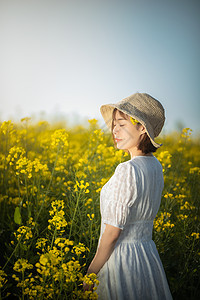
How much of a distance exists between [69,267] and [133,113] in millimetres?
642

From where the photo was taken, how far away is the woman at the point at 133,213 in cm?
89

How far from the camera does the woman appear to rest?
35.1 inches

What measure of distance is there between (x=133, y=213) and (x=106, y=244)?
0.15 metres

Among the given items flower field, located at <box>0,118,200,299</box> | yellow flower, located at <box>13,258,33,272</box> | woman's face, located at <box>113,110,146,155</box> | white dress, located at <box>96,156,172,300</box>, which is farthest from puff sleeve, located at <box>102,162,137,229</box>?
flower field, located at <box>0,118,200,299</box>

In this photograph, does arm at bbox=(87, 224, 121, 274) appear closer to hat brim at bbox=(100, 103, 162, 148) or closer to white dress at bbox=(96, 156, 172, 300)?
white dress at bbox=(96, 156, 172, 300)

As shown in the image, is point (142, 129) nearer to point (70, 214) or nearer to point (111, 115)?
point (111, 115)

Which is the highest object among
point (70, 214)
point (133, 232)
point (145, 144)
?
point (145, 144)

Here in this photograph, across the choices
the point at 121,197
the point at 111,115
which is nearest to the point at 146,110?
the point at 111,115

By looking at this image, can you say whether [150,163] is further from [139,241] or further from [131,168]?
[139,241]

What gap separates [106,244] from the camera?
891 millimetres

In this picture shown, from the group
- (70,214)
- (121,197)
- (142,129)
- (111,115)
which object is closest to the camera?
(121,197)

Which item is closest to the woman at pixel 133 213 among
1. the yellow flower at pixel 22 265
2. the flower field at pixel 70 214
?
the yellow flower at pixel 22 265

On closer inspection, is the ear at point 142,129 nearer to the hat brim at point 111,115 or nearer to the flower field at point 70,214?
the hat brim at point 111,115

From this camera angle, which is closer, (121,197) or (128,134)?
(121,197)
